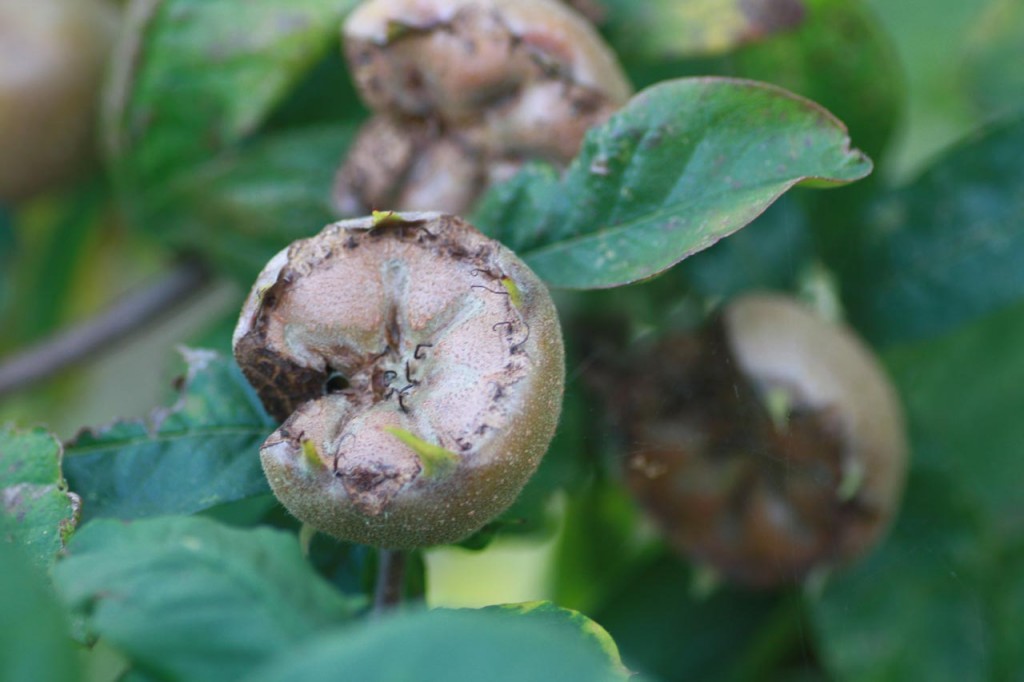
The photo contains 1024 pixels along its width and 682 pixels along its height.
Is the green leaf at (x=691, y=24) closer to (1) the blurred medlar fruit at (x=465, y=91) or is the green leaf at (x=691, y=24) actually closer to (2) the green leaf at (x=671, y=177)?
(1) the blurred medlar fruit at (x=465, y=91)

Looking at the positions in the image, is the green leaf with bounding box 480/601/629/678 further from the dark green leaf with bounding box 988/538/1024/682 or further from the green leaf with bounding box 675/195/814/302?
the dark green leaf with bounding box 988/538/1024/682

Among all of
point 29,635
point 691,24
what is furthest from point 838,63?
point 29,635

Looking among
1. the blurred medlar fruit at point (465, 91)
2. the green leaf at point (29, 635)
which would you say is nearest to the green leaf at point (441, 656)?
the green leaf at point (29, 635)

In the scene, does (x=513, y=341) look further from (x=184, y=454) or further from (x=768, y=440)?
(x=768, y=440)

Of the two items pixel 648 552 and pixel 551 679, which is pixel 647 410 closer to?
pixel 648 552

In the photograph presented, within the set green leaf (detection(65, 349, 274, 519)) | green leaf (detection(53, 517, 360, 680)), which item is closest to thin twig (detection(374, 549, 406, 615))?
green leaf (detection(65, 349, 274, 519))

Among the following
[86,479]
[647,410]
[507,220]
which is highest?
[507,220]

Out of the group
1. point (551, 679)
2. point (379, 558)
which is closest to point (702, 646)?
point (379, 558)
